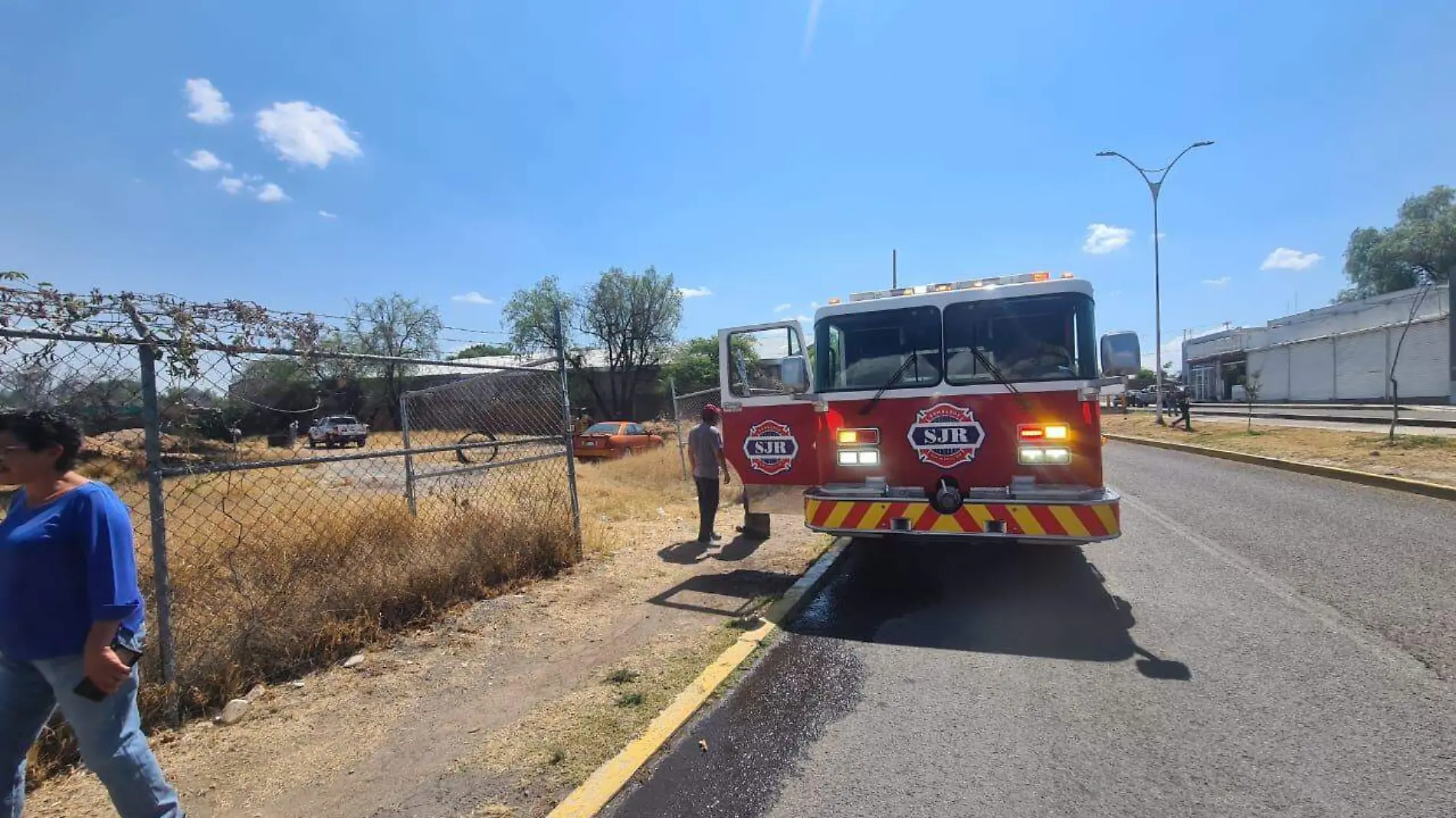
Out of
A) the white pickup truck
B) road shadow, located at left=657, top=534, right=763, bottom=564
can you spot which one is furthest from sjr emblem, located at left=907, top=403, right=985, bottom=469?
the white pickup truck

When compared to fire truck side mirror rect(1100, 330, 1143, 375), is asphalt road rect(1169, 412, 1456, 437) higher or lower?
lower

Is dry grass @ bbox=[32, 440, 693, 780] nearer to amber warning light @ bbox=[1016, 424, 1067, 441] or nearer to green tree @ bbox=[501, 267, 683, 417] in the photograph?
amber warning light @ bbox=[1016, 424, 1067, 441]

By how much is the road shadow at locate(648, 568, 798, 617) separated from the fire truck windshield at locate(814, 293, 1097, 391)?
71.8 inches

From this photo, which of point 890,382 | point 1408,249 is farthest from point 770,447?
point 1408,249

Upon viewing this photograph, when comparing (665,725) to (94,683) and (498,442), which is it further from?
(498,442)

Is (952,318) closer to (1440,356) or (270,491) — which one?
(270,491)

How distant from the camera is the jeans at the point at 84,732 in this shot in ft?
7.46

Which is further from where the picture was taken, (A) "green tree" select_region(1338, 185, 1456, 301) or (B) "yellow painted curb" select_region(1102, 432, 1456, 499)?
(A) "green tree" select_region(1338, 185, 1456, 301)

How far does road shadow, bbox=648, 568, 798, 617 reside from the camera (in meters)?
5.48

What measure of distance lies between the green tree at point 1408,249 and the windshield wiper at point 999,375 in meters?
67.7

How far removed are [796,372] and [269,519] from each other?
4.52m

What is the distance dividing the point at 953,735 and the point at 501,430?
29.9 ft

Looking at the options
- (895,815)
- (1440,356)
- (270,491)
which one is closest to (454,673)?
(895,815)

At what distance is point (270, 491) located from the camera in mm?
8344
